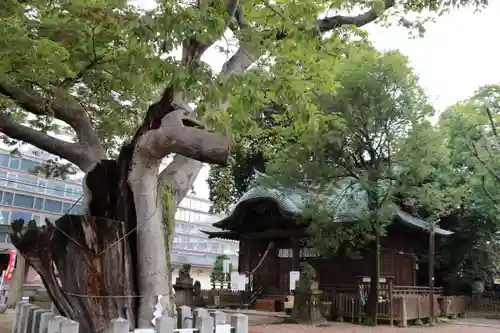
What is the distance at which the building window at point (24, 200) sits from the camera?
3428 centimetres

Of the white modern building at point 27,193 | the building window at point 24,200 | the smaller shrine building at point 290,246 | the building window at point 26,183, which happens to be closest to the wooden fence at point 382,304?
the smaller shrine building at point 290,246

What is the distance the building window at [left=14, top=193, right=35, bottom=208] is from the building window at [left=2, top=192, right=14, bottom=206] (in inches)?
11.6

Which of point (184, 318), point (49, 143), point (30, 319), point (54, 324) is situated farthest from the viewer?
point (49, 143)

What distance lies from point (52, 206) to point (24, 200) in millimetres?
2467

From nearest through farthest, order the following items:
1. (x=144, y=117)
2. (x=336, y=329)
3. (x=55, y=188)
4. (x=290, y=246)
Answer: (x=144, y=117), (x=336, y=329), (x=290, y=246), (x=55, y=188)

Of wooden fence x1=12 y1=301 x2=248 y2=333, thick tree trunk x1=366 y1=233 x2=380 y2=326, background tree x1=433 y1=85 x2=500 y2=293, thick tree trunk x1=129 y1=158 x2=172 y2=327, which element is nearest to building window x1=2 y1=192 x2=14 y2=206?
thick tree trunk x1=366 y1=233 x2=380 y2=326

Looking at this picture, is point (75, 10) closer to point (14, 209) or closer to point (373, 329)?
point (373, 329)

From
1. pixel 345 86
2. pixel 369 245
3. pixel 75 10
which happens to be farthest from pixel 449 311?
pixel 75 10

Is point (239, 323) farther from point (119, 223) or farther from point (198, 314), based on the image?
point (119, 223)

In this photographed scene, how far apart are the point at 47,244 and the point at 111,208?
3.44ft

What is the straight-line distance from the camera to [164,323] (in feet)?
17.3

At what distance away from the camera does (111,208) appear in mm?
7227

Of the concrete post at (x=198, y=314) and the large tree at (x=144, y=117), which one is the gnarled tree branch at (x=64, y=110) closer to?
the large tree at (x=144, y=117)

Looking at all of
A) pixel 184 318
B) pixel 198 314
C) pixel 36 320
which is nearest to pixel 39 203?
pixel 36 320
